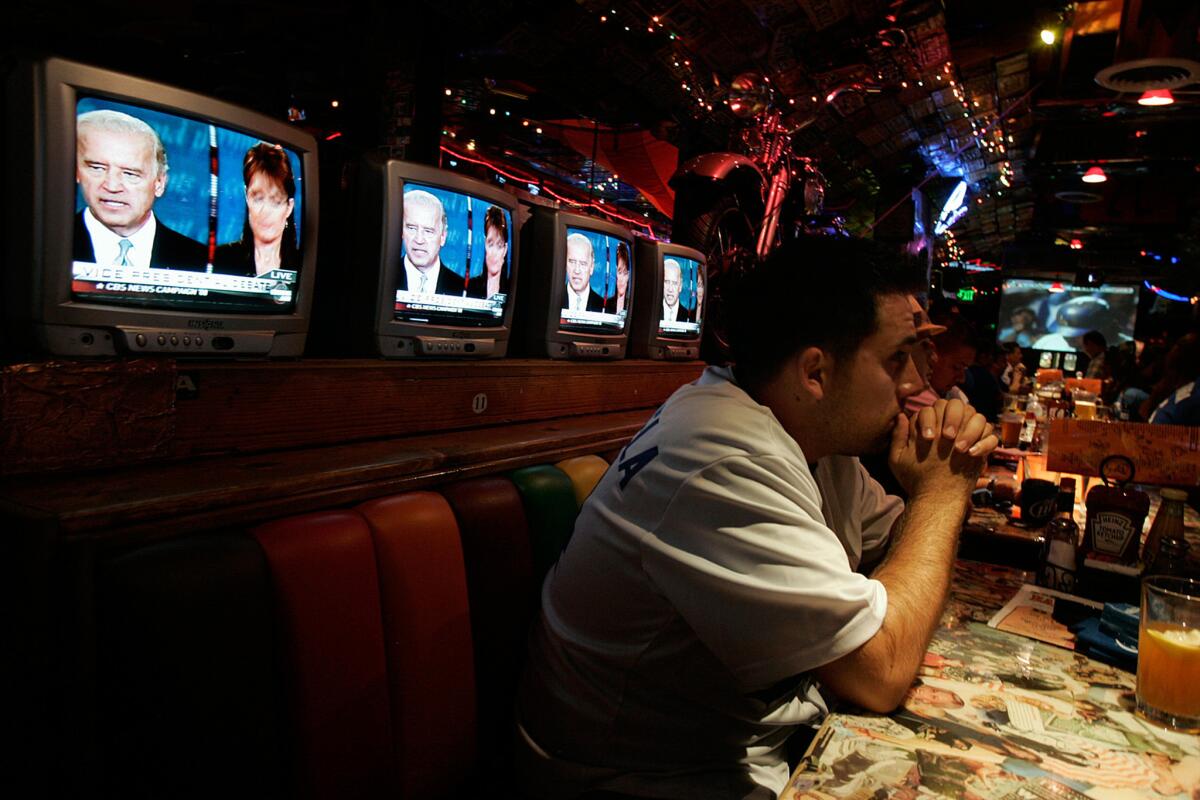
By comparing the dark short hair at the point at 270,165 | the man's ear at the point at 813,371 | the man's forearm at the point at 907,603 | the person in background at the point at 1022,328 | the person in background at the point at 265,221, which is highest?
the person in background at the point at 1022,328

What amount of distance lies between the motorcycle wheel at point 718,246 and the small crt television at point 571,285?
5.18 ft

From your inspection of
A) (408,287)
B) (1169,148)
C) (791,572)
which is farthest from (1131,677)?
(1169,148)

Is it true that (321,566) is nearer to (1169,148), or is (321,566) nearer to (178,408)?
(178,408)

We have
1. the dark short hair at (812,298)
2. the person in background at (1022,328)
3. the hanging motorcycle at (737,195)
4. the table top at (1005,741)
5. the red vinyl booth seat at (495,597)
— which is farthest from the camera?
the person in background at (1022,328)

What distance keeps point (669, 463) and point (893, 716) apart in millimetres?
492

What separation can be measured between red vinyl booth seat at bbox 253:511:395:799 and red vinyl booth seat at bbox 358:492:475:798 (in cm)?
3

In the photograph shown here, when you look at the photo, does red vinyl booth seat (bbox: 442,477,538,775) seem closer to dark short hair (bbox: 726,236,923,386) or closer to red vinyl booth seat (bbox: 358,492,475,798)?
red vinyl booth seat (bbox: 358,492,475,798)

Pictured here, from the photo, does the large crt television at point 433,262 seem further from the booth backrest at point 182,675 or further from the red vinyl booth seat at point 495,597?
the booth backrest at point 182,675

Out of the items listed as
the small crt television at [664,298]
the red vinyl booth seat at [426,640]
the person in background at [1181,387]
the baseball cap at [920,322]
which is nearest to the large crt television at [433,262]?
the red vinyl booth seat at [426,640]

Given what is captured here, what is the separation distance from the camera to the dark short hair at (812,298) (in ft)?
4.12

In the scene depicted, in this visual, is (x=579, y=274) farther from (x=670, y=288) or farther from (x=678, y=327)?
(x=678, y=327)

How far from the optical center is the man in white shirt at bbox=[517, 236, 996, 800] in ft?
3.26

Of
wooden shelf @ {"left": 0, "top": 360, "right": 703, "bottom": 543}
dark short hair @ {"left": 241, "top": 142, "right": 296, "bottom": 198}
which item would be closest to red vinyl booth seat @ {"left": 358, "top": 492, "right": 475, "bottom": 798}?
wooden shelf @ {"left": 0, "top": 360, "right": 703, "bottom": 543}

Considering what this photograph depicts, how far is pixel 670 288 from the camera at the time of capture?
3.35 m
